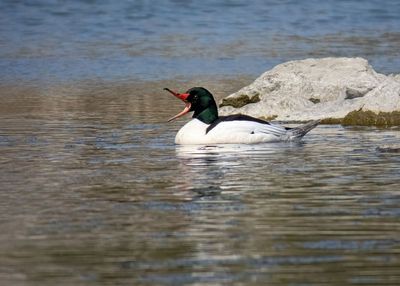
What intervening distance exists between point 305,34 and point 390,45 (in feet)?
13.1

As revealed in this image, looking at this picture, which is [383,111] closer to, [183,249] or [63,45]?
[183,249]

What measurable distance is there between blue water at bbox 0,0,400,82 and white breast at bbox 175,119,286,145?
9873 mm

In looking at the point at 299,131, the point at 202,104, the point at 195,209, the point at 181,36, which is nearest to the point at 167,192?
the point at 195,209

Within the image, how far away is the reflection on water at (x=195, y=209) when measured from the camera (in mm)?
8148

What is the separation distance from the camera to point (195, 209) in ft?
33.9

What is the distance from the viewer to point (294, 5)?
4188cm

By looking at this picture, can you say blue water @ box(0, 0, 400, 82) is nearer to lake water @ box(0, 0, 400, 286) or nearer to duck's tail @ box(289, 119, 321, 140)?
lake water @ box(0, 0, 400, 286)

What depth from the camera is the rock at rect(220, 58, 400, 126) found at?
17188mm

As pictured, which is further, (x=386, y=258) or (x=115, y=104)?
(x=115, y=104)

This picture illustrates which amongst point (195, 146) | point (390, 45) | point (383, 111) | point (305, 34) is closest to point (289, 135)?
point (195, 146)

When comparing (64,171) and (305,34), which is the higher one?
(64,171)

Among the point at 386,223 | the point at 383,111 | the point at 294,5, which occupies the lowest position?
the point at 294,5

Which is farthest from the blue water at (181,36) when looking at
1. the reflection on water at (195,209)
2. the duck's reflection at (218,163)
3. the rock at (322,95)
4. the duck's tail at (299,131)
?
the duck's reflection at (218,163)

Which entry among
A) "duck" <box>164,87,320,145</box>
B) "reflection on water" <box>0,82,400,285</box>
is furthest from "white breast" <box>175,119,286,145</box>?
"reflection on water" <box>0,82,400,285</box>
